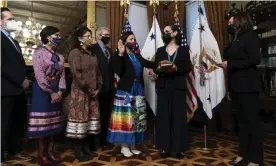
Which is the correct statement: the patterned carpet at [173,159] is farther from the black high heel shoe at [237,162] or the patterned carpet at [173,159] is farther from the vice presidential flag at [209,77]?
the vice presidential flag at [209,77]

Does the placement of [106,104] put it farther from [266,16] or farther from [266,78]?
[266,16]

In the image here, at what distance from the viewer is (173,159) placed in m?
2.29

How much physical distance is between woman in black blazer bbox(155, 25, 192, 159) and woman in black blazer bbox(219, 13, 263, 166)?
436 mm

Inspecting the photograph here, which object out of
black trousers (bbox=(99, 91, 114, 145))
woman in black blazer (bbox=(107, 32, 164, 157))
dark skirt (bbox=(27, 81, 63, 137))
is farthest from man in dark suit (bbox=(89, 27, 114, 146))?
dark skirt (bbox=(27, 81, 63, 137))

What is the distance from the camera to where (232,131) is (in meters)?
3.37

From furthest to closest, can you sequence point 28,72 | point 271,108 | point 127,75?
point 271,108 < point 28,72 < point 127,75

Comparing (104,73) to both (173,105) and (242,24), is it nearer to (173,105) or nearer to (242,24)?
(173,105)

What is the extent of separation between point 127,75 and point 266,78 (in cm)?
212

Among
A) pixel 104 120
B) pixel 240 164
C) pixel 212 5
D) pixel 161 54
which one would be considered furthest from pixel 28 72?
pixel 212 5

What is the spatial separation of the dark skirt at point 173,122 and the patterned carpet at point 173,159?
0.15 m

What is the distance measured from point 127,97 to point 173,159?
A: 78 centimetres

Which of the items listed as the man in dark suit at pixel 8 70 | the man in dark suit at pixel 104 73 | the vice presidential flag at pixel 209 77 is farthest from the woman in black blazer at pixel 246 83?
the man in dark suit at pixel 8 70

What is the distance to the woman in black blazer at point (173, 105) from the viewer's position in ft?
7.40

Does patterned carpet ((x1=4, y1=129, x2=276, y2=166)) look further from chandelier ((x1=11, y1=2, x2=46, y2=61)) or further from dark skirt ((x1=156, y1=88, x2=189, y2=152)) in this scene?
chandelier ((x1=11, y1=2, x2=46, y2=61))
